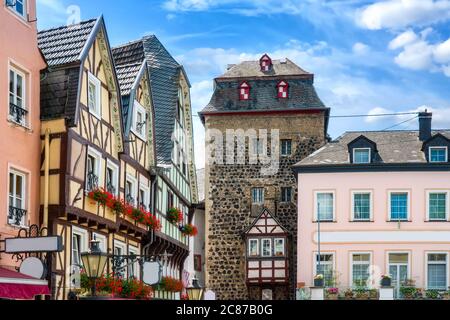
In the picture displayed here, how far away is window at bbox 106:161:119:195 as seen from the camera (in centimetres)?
1923

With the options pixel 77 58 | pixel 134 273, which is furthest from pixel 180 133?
pixel 77 58

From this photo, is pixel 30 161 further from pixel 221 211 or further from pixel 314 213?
pixel 221 211

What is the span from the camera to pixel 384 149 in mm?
39906

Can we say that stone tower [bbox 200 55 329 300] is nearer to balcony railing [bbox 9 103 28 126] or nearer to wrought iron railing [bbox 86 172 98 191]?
wrought iron railing [bbox 86 172 98 191]

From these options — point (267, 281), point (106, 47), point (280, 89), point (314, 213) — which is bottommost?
point (267, 281)

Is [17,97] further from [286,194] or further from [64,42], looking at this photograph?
[286,194]

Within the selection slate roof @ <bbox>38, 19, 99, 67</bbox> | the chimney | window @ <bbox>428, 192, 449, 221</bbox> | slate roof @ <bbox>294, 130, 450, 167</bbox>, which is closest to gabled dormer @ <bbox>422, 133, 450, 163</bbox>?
slate roof @ <bbox>294, 130, 450, 167</bbox>

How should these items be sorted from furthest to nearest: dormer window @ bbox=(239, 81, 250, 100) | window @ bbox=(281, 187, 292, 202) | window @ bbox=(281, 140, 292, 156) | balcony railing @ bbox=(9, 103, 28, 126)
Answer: dormer window @ bbox=(239, 81, 250, 100)
window @ bbox=(281, 140, 292, 156)
window @ bbox=(281, 187, 292, 202)
balcony railing @ bbox=(9, 103, 28, 126)

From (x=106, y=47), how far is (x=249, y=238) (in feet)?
78.4

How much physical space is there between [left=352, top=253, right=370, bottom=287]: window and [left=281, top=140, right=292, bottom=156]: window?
8745 millimetres

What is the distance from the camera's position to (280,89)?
46.7 meters

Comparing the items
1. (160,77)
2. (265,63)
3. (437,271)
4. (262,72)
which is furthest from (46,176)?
(265,63)

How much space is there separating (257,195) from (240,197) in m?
0.82

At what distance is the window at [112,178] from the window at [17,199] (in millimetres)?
3676
